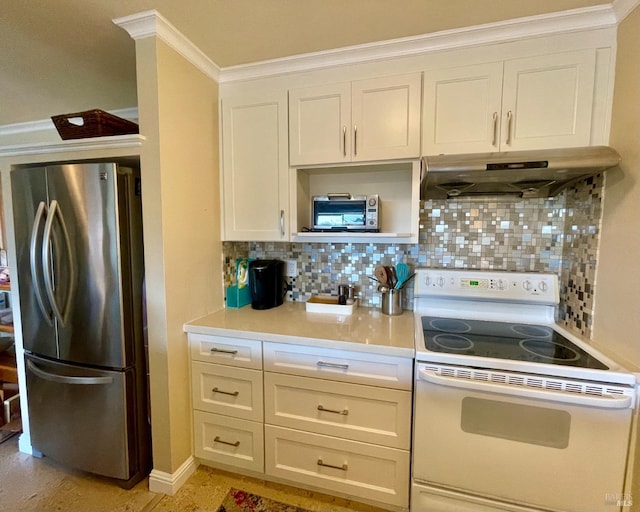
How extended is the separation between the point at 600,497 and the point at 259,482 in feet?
4.94

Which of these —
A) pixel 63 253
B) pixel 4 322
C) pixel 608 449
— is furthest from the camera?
pixel 4 322

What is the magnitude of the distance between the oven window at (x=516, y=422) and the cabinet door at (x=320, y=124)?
134 centimetres

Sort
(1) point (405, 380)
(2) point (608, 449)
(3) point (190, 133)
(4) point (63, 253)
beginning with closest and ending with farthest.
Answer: (2) point (608, 449) < (1) point (405, 380) < (4) point (63, 253) < (3) point (190, 133)

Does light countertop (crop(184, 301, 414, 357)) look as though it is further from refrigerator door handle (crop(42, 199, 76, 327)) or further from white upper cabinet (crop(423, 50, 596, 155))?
white upper cabinet (crop(423, 50, 596, 155))

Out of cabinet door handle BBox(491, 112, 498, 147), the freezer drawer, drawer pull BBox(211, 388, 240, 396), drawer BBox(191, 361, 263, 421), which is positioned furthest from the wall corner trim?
the freezer drawer

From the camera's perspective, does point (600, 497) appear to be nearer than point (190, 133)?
Yes

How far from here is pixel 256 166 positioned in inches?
71.8

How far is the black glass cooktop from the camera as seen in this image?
121 centimetres

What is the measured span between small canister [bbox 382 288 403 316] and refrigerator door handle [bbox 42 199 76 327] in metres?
1.66

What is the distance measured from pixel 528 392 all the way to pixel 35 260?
2.32m

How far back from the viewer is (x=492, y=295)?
1650 millimetres

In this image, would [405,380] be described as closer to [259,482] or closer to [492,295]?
[492,295]

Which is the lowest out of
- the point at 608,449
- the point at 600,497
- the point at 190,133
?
the point at 600,497

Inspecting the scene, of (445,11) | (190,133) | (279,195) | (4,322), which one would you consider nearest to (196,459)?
(279,195)
